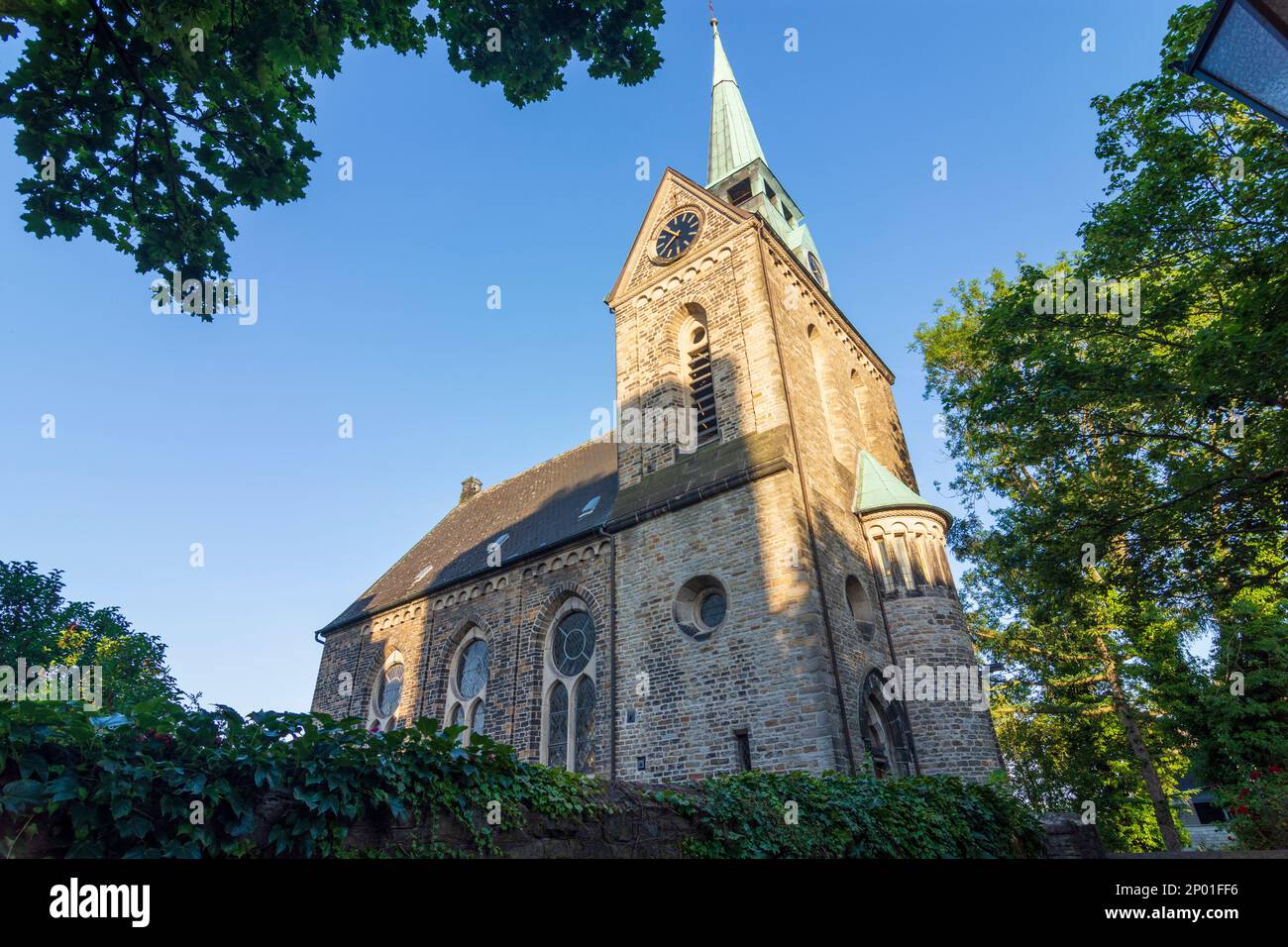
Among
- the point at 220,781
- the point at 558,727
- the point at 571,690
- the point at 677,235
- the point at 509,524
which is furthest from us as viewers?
the point at 509,524

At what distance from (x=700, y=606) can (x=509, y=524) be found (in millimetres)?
10311

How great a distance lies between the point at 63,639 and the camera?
2381cm

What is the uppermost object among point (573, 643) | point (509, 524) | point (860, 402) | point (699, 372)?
point (699, 372)

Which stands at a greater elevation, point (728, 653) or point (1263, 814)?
point (728, 653)

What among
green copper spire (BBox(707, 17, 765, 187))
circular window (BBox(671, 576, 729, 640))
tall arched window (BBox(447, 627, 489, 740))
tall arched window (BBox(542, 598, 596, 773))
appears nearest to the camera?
circular window (BBox(671, 576, 729, 640))

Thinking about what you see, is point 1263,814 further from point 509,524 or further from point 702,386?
point 509,524

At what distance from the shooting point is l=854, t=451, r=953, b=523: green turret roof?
15578 millimetres

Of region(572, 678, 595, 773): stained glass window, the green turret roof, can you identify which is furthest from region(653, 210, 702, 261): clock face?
region(572, 678, 595, 773): stained glass window

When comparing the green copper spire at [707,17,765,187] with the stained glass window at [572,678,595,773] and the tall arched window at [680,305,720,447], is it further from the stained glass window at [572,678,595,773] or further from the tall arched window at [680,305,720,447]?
the stained glass window at [572,678,595,773]

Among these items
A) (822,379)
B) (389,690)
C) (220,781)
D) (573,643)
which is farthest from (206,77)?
(389,690)

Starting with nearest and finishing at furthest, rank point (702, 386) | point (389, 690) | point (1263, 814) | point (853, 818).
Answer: point (853, 818)
point (1263, 814)
point (702, 386)
point (389, 690)

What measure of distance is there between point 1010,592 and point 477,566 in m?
16.4

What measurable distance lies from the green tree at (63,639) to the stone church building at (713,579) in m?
7.13

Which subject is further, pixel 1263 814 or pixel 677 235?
pixel 677 235
